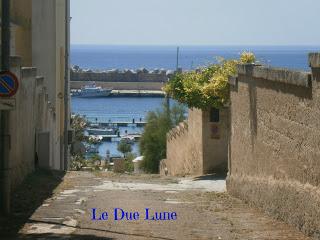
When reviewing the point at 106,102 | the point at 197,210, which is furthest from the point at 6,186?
the point at 106,102

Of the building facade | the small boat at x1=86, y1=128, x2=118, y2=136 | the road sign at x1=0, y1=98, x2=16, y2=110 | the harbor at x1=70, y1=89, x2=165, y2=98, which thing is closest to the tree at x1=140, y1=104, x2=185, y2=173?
the building facade

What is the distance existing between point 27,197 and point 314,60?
698 cm

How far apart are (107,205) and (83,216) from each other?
1.69 meters

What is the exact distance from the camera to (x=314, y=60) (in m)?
10.0

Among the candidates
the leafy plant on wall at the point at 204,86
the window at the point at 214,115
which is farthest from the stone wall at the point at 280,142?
the window at the point at 214,115

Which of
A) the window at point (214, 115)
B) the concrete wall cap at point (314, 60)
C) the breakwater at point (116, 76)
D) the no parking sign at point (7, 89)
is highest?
the breakwater at point (116, 76)

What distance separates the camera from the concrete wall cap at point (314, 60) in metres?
9.87

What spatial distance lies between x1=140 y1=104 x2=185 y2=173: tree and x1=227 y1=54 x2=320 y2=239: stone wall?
30.3 metres

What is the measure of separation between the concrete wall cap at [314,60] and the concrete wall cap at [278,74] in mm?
359

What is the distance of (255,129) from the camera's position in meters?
14.6

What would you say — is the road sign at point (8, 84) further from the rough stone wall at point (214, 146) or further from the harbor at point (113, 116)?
the harbor at point (113, 116)

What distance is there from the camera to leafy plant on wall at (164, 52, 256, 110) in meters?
21.2

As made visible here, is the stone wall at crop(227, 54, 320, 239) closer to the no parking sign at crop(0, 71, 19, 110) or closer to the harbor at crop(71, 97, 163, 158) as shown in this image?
the no parking sign at crop(0, 71, 19, 110)

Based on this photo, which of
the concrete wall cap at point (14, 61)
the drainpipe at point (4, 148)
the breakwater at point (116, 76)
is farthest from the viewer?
the breakwater at point (116, 76)
